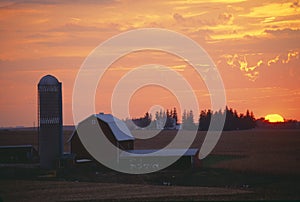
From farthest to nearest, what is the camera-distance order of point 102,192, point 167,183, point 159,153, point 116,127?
point 116,127, point 159,153, point 167,183, point 102,192

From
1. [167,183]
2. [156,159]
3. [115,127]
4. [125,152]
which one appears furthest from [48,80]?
[167,183]

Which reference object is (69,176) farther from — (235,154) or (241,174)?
(235,154)

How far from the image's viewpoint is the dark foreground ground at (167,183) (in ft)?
96.1

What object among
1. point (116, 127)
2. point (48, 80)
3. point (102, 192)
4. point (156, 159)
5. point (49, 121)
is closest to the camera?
point (102, 192)

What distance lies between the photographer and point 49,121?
46.0 meters

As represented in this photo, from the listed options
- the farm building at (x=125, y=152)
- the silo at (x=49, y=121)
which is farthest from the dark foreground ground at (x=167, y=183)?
the farm building at (x=125, y=152)

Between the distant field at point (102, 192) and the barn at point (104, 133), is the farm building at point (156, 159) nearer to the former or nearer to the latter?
the barn at point (104, 133)

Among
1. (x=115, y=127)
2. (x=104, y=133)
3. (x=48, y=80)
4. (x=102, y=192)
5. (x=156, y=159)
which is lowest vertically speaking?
(x=102, y=192)

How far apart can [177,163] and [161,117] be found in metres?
98.0

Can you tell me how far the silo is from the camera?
4572cm

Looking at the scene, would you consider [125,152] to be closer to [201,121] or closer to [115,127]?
[115,127]

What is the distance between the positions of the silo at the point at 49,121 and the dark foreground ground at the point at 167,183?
1.28 m

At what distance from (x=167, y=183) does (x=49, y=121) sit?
523 inches

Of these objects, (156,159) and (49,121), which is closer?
(156,159)
